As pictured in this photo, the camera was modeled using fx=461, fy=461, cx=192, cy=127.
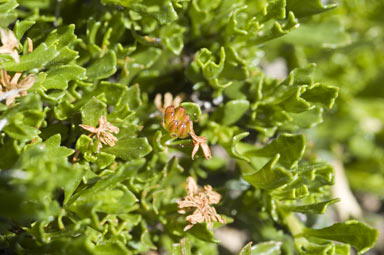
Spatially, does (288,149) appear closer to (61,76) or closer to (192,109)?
(192,109)

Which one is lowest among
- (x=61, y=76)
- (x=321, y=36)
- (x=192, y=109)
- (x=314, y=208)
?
(x=314, y=208)

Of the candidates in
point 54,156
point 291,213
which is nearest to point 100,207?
point 54,156

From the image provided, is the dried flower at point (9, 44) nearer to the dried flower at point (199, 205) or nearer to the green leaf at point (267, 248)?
the dried flower at point (199, 205)

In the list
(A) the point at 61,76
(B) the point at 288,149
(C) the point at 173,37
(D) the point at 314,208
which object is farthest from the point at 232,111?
(A) the point at 61,76

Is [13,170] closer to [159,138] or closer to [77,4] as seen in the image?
[159,138]

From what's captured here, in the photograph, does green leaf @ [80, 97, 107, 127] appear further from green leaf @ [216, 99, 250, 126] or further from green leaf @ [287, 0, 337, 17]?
green leaf @ [287, 0, 337, 17]
